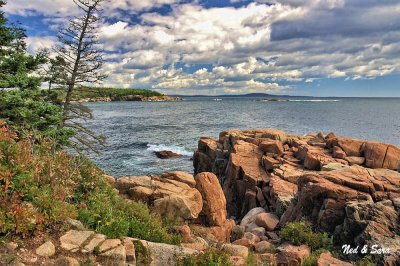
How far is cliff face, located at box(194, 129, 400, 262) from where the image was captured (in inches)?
583

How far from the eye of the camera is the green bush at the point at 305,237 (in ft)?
48.6

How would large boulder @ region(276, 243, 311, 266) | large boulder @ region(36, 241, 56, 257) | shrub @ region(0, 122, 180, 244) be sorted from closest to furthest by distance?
1. large boulder @ region(36, 241, 56, 257)
2. shrub @ region(0, 122, 180, 244)
3. large boulder @ region(276, 243, 311, 266)

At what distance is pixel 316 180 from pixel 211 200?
6.38 m

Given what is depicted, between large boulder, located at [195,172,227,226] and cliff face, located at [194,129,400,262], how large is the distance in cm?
428

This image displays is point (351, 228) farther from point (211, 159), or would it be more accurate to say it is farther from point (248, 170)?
point (211, 159)

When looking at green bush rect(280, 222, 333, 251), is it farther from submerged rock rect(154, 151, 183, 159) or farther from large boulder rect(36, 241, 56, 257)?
submerged rock rect(154, 151, 183, 159)

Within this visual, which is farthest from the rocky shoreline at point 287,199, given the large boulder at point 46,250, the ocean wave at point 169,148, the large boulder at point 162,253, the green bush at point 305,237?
the ocean wave at point 169,148

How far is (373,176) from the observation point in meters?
20.5

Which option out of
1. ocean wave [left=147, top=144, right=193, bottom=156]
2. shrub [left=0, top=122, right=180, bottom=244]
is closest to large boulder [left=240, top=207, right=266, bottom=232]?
shrub [left=0, top=122, right=180, bottom=244]

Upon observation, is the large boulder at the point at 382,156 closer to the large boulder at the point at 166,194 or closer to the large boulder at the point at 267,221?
the large boulder at the point at 267,221

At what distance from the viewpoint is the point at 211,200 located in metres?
17.7

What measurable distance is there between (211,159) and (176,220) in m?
23.4

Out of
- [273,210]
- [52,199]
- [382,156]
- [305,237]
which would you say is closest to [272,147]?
[273,210]

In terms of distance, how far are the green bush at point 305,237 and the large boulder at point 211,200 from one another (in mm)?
3558
